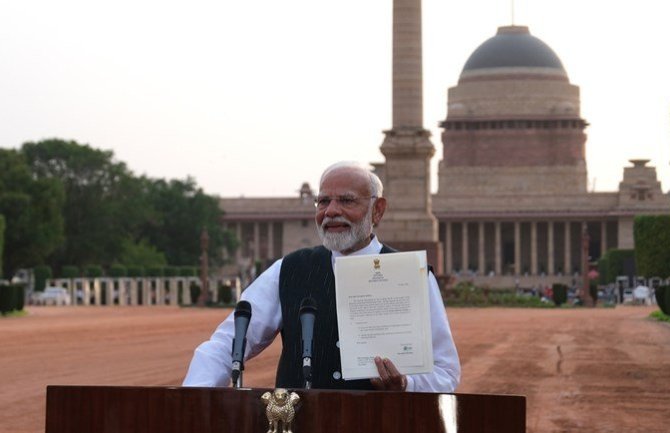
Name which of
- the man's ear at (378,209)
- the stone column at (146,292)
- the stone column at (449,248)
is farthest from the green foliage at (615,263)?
the man's ear at (378,209)

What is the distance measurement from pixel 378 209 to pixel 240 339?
1008mm

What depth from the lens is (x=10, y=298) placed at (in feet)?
200

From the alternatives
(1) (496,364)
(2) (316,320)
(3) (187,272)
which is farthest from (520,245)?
(2) (316,320)

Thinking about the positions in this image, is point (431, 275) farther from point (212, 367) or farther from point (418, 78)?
point (418, 78)

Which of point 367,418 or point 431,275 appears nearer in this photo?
point 367,418

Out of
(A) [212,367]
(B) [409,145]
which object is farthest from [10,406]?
(B) [409,145]

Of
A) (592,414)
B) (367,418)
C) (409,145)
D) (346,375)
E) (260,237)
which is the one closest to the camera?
(367,418)

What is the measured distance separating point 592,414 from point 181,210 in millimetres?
106822

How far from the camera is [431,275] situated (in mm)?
7238

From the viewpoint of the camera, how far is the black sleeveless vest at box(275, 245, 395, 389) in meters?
7.33

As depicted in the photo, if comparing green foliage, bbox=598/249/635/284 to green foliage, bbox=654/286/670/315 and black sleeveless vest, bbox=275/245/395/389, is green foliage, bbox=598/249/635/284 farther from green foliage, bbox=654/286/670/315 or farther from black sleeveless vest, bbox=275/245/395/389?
black sleeveless vest, bbox=275/245/395/389

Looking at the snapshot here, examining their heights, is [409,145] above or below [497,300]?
above

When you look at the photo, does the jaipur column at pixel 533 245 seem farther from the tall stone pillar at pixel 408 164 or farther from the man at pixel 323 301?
the man at pixel 323 301

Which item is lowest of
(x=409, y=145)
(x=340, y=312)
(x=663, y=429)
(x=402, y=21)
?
(x=663, y=429)
